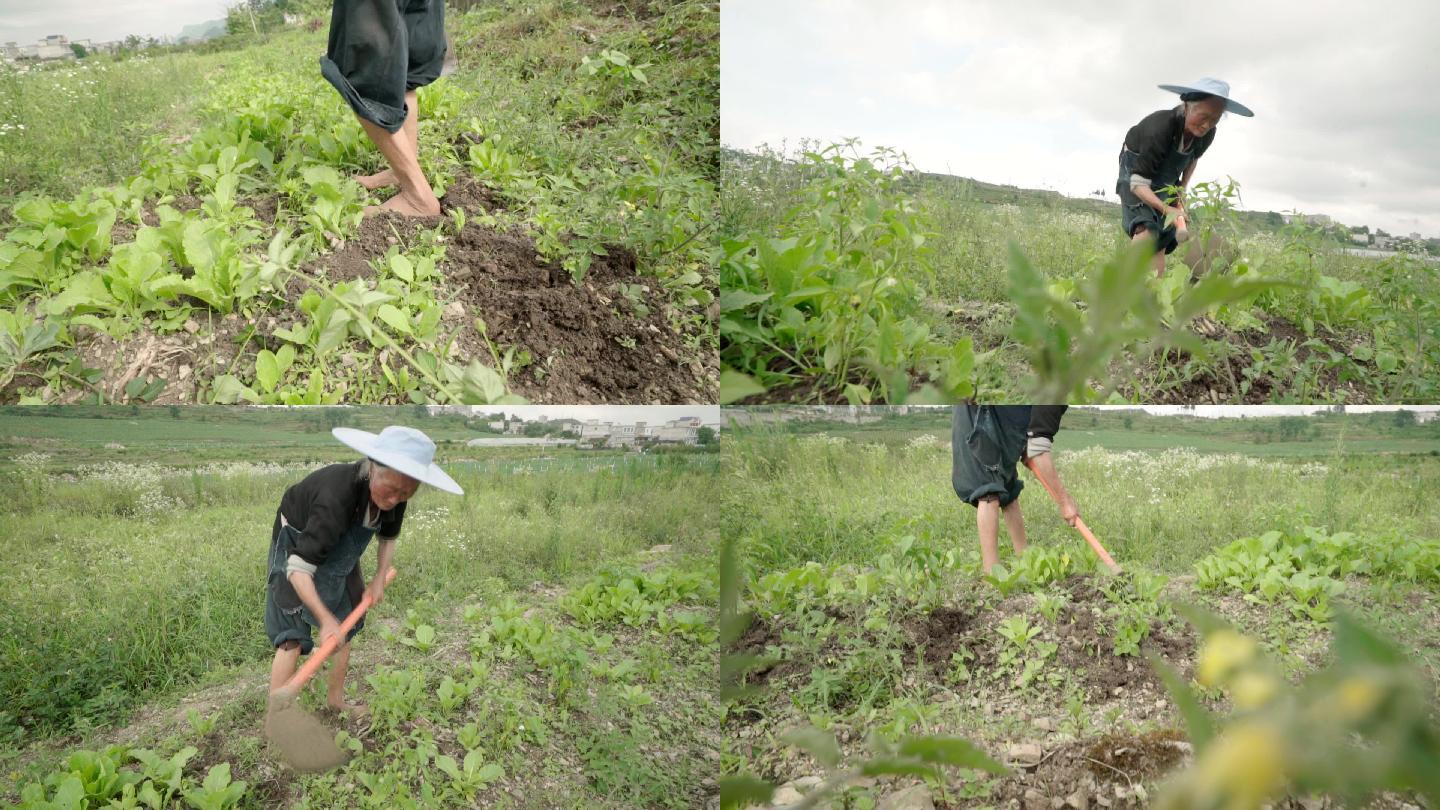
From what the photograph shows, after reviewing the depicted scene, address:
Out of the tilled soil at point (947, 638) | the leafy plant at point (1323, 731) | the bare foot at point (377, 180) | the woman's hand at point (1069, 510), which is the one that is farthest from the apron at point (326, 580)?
the leafy plant at point (1323, 731)

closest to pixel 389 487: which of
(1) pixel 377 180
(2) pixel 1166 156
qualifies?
(1) pixel 377 180

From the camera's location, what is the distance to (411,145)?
239 cm

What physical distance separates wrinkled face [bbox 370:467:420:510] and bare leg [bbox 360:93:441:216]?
2.31 feet

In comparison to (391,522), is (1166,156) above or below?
above

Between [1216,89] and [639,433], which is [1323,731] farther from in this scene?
[639,433]

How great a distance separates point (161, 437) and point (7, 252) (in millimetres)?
499

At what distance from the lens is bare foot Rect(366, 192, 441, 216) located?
230 centimetres

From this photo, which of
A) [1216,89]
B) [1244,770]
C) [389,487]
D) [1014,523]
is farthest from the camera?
[1014,523]

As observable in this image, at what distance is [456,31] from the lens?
125 inches

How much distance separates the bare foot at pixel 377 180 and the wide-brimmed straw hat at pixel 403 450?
28.9 inches

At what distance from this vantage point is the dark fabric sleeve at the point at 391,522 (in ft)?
7.20

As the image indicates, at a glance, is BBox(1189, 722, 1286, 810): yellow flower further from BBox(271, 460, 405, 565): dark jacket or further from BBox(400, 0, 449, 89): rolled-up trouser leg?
BBox(400, 0, 449, 89): rolled-up trouser leg

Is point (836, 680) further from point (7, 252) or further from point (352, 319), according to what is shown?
point (7, 252)

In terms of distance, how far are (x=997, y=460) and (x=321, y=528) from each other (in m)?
1.66
